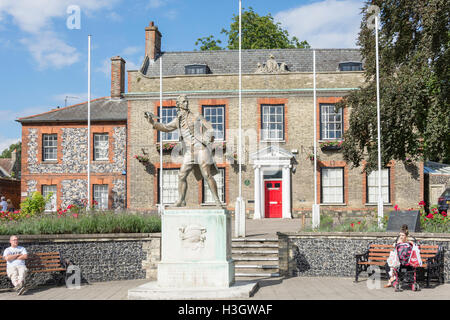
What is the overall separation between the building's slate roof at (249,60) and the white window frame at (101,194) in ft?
22.2

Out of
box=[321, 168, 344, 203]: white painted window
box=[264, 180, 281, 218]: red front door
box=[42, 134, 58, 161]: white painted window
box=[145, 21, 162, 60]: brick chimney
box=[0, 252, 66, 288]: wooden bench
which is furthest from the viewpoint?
box=[145, 21, 162, 60]: brick chimney

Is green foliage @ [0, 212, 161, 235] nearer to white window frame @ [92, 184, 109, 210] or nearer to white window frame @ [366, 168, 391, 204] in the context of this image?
white window frame @ [92, 184, 109, 210]

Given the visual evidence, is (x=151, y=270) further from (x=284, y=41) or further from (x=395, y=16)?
(x=284, y=41)

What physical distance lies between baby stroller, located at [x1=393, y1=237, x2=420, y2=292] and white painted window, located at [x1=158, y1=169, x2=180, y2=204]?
15968 millimetres

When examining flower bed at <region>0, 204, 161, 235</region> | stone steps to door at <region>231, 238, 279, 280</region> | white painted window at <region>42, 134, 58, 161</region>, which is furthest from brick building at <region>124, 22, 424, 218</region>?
flower bed at <region>0, 204, 161, 235</region>

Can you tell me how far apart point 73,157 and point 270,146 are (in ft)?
36.4

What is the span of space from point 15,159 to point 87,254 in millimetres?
44182

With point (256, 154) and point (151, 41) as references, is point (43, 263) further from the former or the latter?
point (151, 41)

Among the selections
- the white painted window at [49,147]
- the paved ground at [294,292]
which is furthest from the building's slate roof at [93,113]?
the paved ground at [294,292]

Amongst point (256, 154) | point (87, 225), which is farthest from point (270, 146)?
point (87, 225)

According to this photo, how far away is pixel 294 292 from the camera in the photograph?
9.87m

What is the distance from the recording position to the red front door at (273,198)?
80.2 ft

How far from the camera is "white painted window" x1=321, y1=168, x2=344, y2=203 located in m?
24.3

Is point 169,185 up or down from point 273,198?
up
